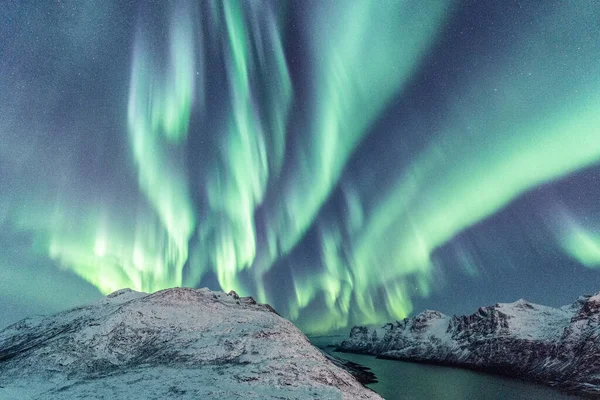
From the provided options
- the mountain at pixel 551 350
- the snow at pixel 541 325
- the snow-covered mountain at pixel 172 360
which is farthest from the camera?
the snow at pixel 541 325

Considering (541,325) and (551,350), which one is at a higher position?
(541,325)

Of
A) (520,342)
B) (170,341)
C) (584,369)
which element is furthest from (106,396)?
(520,342)

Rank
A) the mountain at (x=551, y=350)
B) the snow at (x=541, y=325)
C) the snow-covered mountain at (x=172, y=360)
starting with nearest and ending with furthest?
the snow-covered mountain at (x=172, y=360)
the mountain at (x=551, y=350)
the snow at (x=541, y=325)

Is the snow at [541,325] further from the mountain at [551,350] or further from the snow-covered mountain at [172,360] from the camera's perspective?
the snow-covered mountain at [172,360]

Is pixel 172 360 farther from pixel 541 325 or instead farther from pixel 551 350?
pixel 541 325

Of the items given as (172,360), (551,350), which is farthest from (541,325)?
(172,360)

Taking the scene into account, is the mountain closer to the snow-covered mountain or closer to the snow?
Result: the snow

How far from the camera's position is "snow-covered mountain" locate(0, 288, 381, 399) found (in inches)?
1356

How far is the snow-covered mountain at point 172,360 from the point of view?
34438 mm

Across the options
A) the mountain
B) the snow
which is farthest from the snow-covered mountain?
the snow

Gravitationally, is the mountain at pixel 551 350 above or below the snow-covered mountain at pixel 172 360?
below

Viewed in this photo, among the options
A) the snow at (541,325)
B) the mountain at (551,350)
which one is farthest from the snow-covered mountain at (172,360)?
the snow at (541,325)

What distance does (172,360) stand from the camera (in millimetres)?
45938

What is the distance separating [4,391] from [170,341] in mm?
21074
